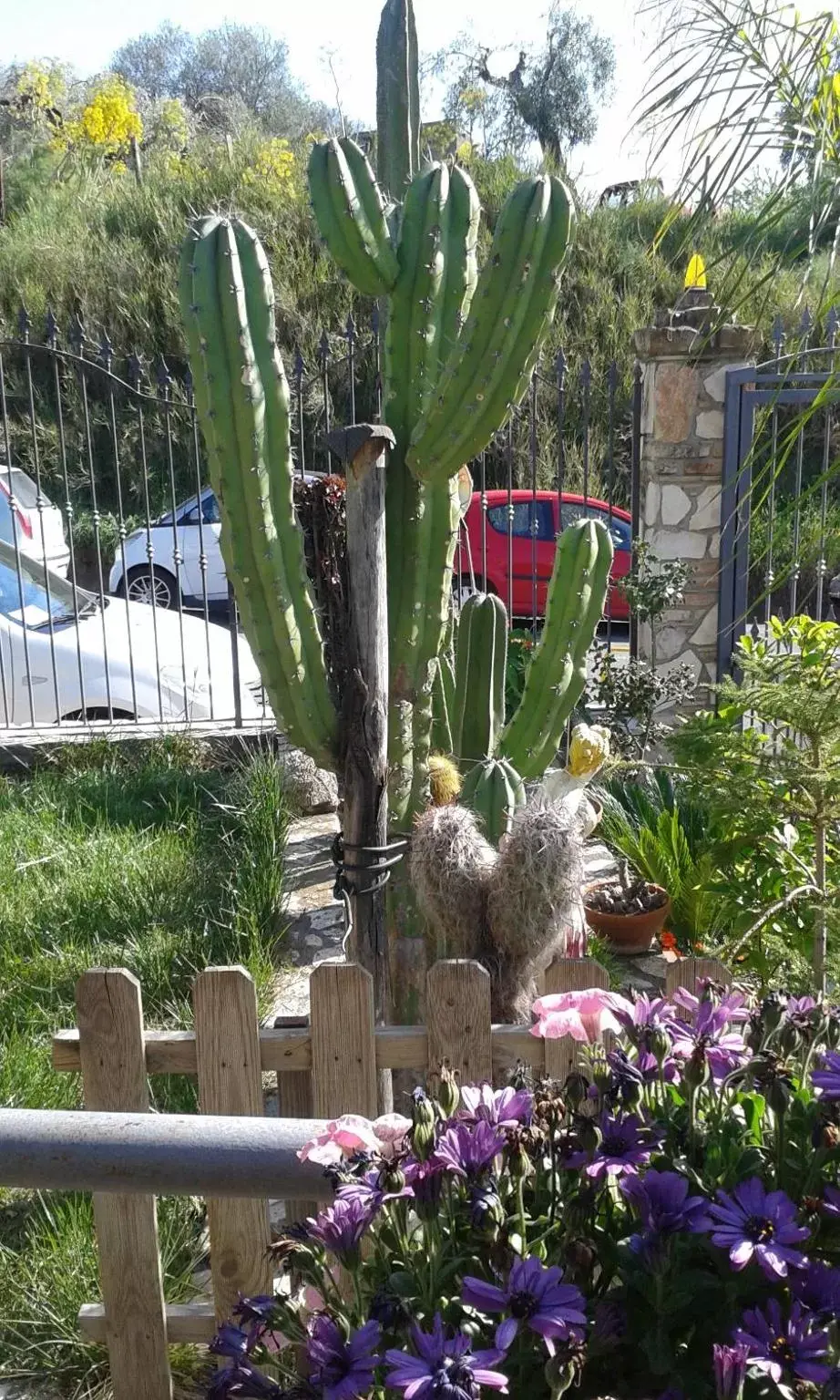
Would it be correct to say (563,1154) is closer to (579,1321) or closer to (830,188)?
(579,1321)

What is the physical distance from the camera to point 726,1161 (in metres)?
1.13

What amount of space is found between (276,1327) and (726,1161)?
47 centimetres

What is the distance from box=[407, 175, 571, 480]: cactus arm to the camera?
2.78 meters

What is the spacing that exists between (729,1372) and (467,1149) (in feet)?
1.02

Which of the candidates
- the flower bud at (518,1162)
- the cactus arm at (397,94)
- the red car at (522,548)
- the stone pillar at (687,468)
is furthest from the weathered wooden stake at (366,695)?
the red car at (522,548)

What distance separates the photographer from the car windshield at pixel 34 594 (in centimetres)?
745

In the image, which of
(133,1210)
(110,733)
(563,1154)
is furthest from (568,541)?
(110,733)

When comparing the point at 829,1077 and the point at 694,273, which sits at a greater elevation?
the point at 694,273

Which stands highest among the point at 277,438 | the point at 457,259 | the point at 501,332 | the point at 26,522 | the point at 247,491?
the point at 457,259

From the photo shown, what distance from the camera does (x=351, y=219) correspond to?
9.30 ft

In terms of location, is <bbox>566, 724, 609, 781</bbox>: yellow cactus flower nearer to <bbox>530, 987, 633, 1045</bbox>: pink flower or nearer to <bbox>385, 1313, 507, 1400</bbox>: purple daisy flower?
<bbox>530, 987, 633, 1045</bbox>: pink flower

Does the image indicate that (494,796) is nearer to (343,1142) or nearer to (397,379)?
(397,379)

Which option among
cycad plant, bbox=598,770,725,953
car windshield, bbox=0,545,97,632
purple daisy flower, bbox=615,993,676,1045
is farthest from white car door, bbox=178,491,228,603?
purple daisy flower, bbox=615,993,676,1045

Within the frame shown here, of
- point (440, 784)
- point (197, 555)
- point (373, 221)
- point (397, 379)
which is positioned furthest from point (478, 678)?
point (197, 555)
